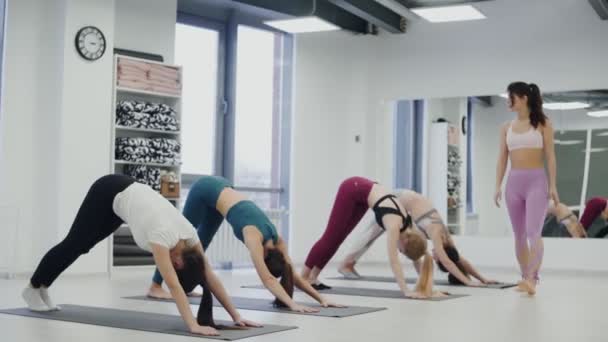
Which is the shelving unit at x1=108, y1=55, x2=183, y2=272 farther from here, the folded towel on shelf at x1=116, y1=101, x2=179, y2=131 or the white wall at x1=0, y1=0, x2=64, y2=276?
the white wall at x1=0, y1=0, x2=64, y2=276

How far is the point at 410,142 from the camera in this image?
1096 cm

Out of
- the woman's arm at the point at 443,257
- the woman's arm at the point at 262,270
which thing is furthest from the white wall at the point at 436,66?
the woman's arm at the point at 262,270

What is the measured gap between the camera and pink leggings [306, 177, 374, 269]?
241 inches

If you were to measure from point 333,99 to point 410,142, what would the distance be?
3.85 ft

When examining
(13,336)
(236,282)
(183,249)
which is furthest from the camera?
(236,282)

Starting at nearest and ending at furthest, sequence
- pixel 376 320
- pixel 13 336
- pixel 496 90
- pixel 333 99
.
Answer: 1. pixel 13 336
2. pixel 376 320
3. pixel 496 90
4. pixel 333 99

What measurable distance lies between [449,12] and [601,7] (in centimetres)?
178

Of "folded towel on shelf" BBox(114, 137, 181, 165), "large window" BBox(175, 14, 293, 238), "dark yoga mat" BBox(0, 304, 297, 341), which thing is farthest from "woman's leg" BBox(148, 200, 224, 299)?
"large window" BBox(175, 14, 293, 238)

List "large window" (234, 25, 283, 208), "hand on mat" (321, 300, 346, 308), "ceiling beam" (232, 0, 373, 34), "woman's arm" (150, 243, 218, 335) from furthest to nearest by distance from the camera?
"large window" (234, 25, 283, 208)
"ceiling beam" (232, 0, 373, 34)
"hand on mat" (321, 300, 346, 308)
"woman's arm" (150, 243, 218, 335)

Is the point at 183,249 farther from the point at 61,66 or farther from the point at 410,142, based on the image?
the point at 410,142

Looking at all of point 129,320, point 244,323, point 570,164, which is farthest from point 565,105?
point 129,320

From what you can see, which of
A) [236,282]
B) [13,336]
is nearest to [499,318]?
[13,336]

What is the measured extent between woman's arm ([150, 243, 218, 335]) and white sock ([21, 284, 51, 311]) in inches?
44.1

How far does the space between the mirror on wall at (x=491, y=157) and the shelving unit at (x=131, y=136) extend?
3.72 meters
